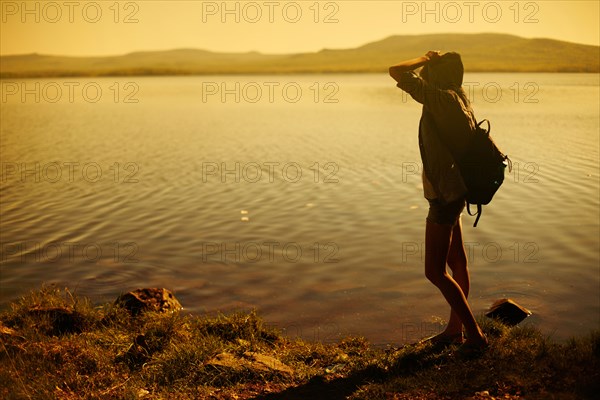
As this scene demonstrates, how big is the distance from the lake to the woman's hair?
3.01 metres

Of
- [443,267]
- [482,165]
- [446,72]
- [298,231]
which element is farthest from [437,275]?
[298,231]

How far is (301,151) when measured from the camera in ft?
68.8

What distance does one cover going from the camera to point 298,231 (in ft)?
35.0

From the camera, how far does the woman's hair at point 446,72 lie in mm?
5004

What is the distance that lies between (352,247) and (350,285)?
1.62 m

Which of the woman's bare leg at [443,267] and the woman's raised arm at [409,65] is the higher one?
the woman's raised arm at [409,65]

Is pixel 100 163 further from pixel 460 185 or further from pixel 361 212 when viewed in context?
pixel 460 185

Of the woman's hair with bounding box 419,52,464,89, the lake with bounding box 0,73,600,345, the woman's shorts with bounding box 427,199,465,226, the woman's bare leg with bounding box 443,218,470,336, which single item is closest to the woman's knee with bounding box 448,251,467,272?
the woman's bare leg with bounding box 443,218,470,336

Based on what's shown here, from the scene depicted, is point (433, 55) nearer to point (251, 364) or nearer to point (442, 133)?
point (442, 133)

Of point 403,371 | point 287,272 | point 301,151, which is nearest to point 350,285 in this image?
point 287,272

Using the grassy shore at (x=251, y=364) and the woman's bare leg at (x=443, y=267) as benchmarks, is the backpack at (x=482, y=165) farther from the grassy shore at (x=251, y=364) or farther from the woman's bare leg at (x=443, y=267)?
the grassy shore at (x=251, y=364)

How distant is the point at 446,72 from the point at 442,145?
2.23ft

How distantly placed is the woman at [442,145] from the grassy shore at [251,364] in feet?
1.83

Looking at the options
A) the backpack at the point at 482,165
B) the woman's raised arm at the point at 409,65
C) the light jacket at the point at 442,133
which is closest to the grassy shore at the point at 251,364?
the backpack at the point at 482,165
